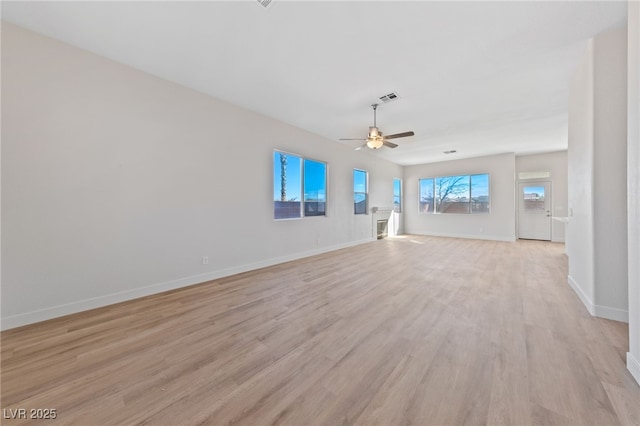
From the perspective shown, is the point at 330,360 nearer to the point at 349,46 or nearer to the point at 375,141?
the point at 349,46

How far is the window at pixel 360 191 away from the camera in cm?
695

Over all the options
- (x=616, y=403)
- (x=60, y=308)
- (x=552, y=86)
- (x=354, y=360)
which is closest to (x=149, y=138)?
(x=60, y=308)

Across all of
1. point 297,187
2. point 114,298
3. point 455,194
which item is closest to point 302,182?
point 297,187

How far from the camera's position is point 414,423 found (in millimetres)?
1201

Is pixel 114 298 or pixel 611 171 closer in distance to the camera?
pixel 611 171

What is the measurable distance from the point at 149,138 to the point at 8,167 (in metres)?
1.27

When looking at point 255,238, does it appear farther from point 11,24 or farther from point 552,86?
point 552,86

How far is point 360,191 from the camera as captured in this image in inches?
283

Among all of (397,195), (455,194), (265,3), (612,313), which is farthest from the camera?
(397,195)

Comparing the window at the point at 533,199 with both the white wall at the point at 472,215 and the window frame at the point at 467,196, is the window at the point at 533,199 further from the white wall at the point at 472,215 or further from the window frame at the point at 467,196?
the window frame at the point at 467,196

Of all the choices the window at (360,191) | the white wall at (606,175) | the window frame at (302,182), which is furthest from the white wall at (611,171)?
the window at (360,191)

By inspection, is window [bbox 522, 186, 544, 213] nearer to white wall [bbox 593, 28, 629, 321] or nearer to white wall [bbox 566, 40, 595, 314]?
white wall [bbox 566, 40, 595, 314]

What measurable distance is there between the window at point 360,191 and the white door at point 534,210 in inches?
212

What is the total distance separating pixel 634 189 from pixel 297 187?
4524 mm
